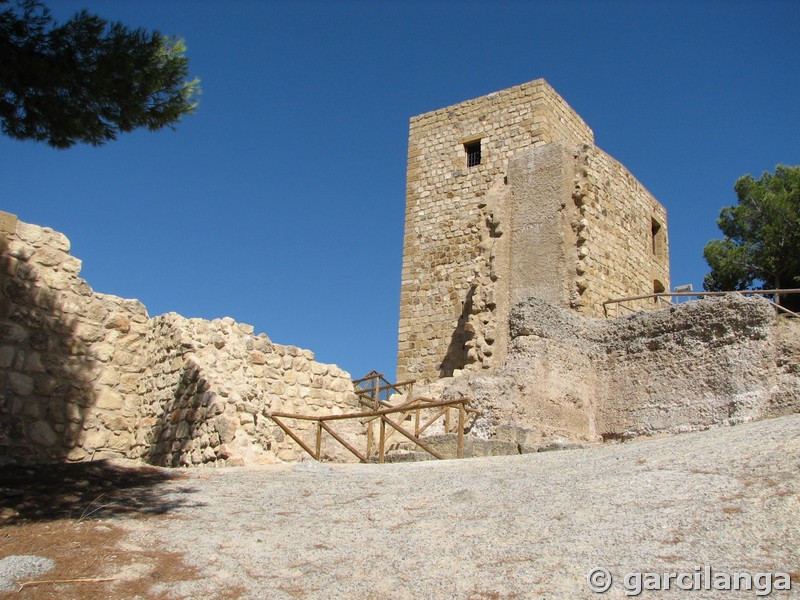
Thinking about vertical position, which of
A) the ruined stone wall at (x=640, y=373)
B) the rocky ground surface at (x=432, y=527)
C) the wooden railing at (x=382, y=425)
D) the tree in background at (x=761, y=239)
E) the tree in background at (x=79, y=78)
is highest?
the tree in background at (x=761, y=239)

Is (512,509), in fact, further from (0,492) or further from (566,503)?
(0,492)

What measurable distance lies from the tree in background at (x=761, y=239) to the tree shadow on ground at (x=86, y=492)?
62.3 ft

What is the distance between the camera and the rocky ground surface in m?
4.50

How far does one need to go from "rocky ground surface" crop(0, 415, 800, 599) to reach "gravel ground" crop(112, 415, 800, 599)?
16mm

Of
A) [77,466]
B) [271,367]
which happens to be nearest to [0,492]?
[77,466]

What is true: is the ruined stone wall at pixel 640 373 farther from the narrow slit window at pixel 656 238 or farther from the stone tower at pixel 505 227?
the narrow slit window at pixel 656 238

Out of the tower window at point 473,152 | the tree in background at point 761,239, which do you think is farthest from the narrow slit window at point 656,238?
the tree in background at point 761,239

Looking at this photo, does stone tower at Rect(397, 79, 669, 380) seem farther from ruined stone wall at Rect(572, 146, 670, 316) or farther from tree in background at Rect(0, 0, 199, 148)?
tree in background at Rect(0, 0, 199, 148)

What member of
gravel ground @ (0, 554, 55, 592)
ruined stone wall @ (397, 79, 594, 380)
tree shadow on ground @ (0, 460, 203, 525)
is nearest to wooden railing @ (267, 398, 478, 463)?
tree shadow on ground @ (0, 460, 203, 525)

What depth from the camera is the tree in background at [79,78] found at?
7062 millimetres

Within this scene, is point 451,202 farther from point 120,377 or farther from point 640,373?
point 120,377

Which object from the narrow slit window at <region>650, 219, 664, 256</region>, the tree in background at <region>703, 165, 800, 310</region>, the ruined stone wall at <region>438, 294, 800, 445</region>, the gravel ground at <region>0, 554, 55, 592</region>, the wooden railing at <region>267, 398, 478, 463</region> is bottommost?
the gravel ground at <region>0, 554, 55, 592</region>

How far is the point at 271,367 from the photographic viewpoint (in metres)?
11.1

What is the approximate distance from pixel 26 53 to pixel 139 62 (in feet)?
3.07
